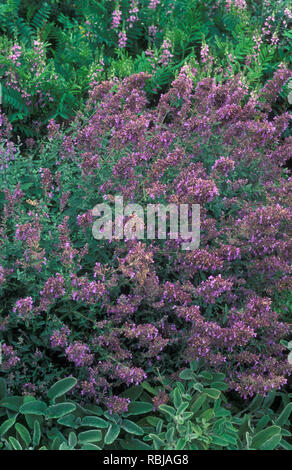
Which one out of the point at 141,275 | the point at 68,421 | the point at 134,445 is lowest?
the point at 134,445

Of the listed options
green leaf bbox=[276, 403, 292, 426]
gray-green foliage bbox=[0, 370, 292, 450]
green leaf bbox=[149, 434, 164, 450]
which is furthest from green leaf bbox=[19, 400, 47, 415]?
green leaf bbox=[276, 403, 292, 426]

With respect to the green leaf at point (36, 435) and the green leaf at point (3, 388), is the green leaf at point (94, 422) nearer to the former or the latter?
the green leaf at point (36, 435)

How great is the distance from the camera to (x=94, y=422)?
7.45 ft

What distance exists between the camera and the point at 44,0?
16.8 feet

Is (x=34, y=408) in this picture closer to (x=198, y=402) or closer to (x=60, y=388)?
(x=60, y=388)

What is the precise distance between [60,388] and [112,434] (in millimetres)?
288

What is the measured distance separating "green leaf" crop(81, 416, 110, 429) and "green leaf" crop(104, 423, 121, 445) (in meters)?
0.03

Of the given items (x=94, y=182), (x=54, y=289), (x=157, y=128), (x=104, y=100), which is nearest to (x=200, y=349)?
(x=54, y=289)

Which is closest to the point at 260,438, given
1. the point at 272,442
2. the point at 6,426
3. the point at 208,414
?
the point at 272,442

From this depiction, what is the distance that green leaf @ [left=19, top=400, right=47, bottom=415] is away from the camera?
226 centimetres

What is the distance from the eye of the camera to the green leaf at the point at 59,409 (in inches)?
89.0

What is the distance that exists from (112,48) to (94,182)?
2580mm
